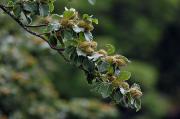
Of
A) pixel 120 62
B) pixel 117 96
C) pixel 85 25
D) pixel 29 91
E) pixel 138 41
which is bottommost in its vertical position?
pixel 117 96

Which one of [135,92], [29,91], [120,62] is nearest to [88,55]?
[120,62]

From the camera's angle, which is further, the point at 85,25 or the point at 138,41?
the point at 138,41

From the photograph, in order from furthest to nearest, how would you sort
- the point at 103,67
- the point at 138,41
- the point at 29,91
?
1. the point at 138,41
2. the point at 29,91
3. the point at 103,67

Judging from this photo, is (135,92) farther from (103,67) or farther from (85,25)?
(85,25)

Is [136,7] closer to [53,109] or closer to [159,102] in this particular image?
[159,102]

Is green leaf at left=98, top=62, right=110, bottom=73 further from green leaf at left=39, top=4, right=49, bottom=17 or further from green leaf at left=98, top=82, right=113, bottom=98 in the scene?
green leaf at left=39, top=4, right=49, bottom=17

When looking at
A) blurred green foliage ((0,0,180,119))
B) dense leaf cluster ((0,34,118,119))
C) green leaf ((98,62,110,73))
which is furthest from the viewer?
blurred green foliage ((0,0,180,119))

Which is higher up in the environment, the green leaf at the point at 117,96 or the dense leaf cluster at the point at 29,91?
the dense leaf cluster at the point at 29,91

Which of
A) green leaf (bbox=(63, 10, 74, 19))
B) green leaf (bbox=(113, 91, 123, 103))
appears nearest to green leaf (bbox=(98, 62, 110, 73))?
green leaf (bbox=(113, 91, 123, 103))

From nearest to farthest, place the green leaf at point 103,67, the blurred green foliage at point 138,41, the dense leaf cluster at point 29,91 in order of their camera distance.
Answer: the green leaf at point 103,67 → the dense leaf cluster at point 29,91 → the blurred green foliage at point 138,41

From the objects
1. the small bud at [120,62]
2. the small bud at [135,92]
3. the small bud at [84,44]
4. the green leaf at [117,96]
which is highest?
the small bud at [84,44]

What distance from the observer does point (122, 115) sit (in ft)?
49.1

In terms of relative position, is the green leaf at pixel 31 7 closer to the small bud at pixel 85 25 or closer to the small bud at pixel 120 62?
the small bud at pixel 85 25

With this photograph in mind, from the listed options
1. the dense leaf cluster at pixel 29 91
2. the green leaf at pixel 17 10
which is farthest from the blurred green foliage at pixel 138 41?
the green leaf at pixel 17 10
